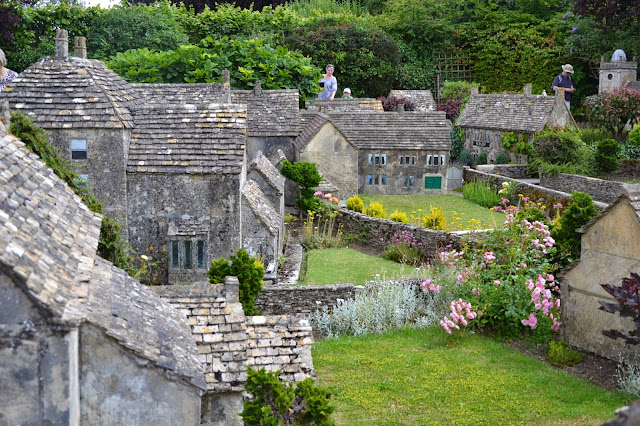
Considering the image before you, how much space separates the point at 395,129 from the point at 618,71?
2070 centimetres

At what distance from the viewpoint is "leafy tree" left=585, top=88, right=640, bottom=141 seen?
41.4 metres

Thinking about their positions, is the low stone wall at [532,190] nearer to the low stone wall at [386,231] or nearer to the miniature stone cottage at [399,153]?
the miniature stone cottage at [399,153]

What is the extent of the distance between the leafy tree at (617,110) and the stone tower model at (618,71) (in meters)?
9.17

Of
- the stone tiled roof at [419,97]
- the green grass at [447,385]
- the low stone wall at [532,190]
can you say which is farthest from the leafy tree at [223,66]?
the green grass at [447,385]

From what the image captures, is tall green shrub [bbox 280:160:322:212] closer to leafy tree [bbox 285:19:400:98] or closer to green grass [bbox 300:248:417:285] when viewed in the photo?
green grass [bbox 300:248:417:285]

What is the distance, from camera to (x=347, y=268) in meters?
24.8

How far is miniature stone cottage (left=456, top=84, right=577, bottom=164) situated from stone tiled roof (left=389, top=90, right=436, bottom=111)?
3.34 m

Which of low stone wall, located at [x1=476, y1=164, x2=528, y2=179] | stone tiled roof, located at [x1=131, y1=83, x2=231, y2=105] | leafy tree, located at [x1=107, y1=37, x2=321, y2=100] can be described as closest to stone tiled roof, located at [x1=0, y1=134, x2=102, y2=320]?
stone tiled roof, located at [x1=131, y1=83, x2=231, y2=105]

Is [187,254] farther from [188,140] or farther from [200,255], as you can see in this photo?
[188,140]

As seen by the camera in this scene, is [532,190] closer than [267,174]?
No

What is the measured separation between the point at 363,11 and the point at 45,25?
2866 centimetres

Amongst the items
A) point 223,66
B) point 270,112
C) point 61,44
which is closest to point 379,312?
point 61,44

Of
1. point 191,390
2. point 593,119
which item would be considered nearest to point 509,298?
point 191,390

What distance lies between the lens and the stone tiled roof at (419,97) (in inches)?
2058
